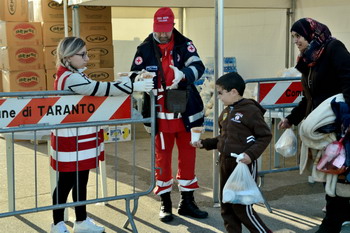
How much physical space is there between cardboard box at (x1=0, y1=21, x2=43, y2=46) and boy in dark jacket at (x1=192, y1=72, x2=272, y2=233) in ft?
16.6

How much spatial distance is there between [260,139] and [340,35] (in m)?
4.32

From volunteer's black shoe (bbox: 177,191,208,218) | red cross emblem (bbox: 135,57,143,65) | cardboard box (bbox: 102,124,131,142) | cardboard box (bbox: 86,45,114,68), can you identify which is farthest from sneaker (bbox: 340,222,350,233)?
cardboard box (bbox: 86,45,114,68)

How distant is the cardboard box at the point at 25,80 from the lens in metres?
7.93

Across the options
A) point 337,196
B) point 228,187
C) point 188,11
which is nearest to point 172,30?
point 228,187

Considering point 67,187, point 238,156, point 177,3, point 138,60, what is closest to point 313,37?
point 238,156

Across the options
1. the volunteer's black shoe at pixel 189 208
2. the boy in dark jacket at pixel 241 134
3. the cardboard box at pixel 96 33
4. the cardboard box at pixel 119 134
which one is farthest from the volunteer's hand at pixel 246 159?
the cardboard box at pixel 96 33

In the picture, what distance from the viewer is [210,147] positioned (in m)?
3.80

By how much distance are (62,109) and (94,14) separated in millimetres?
4326

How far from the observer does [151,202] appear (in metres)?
5.09

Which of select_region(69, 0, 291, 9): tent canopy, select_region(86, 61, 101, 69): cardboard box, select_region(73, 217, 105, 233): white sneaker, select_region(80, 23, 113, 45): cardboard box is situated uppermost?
select_region(69, 0, 291, 9): tent canopy

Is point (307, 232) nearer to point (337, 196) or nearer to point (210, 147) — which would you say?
point (337, 196)

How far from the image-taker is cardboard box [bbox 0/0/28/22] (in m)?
7.91

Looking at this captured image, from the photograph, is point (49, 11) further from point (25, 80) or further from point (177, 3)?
point (177, 3)

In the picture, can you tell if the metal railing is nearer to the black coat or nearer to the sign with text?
the sign with text
